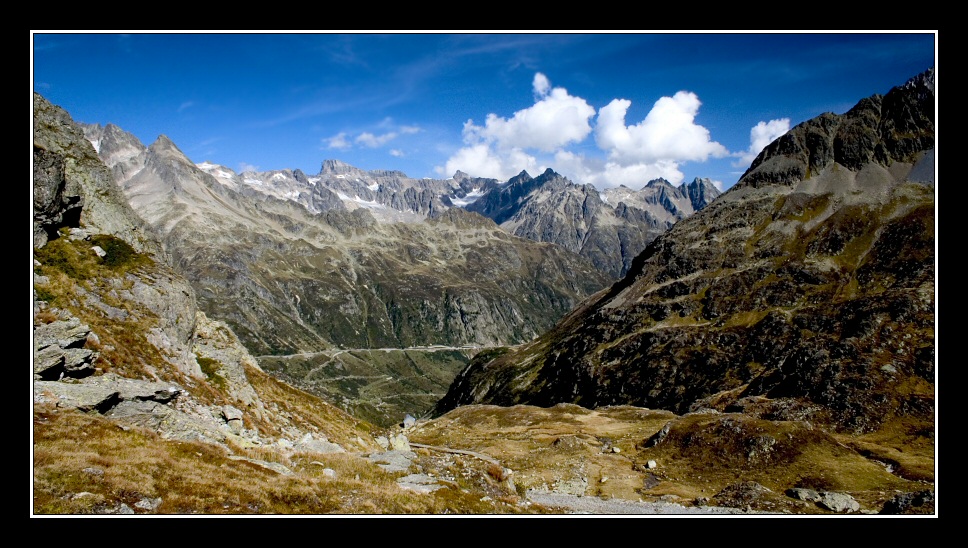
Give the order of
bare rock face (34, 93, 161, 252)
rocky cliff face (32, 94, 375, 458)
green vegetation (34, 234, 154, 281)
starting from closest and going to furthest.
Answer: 1. rocky cliff face (32, 94, 375, 458)
2. green vegetation (34, 234, 154, 281)
3. bare rock face (34, 93, 161, 252)

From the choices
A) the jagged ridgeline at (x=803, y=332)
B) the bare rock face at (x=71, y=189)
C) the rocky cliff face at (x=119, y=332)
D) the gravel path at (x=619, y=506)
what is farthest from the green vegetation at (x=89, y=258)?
the jagged ridgeline at (x=803, y=332)

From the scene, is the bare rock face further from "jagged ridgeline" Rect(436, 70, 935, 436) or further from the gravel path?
"jagged ridgeline" Rect(436, 70, 935, 436)

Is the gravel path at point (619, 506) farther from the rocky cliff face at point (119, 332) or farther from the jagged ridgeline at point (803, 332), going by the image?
the jagged ridgeline at point (803, 332)

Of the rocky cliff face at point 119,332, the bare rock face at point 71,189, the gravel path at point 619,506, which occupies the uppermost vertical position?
the bare rock face at point 71,189

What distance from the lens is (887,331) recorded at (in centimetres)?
10956

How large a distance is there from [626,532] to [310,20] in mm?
17695

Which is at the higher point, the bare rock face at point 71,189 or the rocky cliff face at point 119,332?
the bare rock face at point 71,189

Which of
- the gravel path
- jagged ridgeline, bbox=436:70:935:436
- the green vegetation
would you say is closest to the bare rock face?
the green vegetation

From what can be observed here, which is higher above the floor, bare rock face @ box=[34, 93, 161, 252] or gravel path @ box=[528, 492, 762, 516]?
bare rock face @ box=[34, 93, 161, 252]

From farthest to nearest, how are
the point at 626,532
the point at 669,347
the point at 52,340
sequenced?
the point at 669,347 < the point at 52,340 < the point at 626,532

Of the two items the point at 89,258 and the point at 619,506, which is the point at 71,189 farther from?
the point at 619,506

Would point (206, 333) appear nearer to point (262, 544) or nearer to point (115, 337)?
point (115, 337)

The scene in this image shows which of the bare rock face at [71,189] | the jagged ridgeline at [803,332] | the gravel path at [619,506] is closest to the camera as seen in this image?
the gravel path at [619,506]
